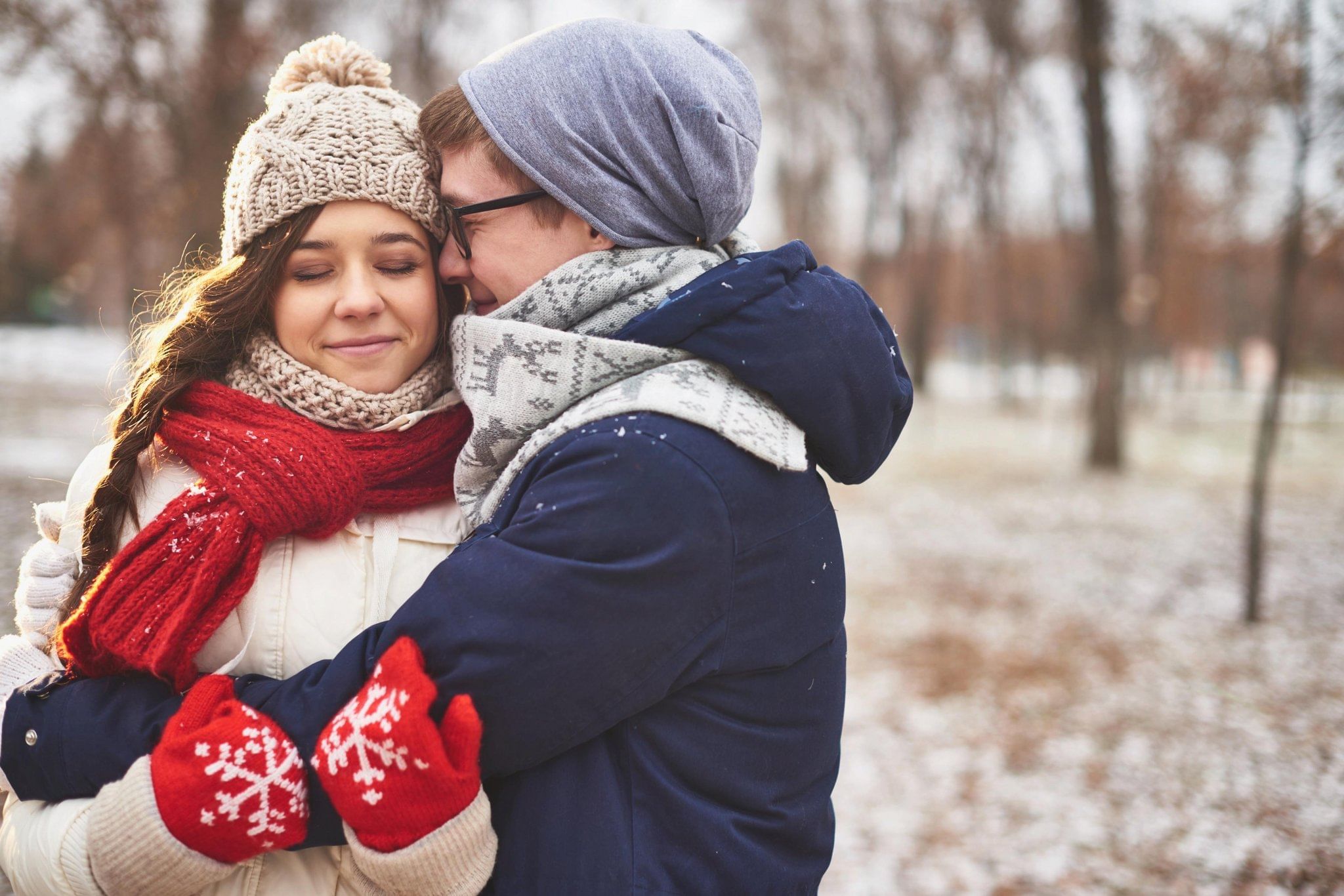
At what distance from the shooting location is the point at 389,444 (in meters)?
1.70

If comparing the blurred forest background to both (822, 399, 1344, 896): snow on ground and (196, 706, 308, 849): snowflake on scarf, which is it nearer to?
(822, 399, 1344, 896): snow on ground

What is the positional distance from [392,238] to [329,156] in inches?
7.2

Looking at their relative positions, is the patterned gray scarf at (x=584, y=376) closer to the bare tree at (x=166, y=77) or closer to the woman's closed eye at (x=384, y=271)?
the woman's closed eye at (x=384, y=271)

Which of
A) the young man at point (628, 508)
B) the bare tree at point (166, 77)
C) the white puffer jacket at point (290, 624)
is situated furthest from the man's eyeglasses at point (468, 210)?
the bare tree at point (166, 77)

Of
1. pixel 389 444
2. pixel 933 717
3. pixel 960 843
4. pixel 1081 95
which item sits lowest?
pixel 933 717

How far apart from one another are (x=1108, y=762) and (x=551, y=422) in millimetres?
4956

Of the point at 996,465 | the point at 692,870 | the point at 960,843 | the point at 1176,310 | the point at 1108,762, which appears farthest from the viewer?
the point at 1176,310

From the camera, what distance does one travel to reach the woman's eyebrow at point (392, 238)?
1.72 m

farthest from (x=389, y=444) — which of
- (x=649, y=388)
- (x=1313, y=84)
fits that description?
(x=1313, y=84)

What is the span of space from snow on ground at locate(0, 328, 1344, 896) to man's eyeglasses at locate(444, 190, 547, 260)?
690 mm

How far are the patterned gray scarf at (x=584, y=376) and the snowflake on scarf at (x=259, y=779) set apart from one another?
0.47 meters

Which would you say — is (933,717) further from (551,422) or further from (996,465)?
(996,465)

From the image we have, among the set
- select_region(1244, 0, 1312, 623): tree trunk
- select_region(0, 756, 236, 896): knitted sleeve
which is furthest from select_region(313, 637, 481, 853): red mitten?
select_region(1244, 0, 1312, 623): tree trunk

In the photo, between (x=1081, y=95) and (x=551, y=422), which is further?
(x=1081, y=95)
